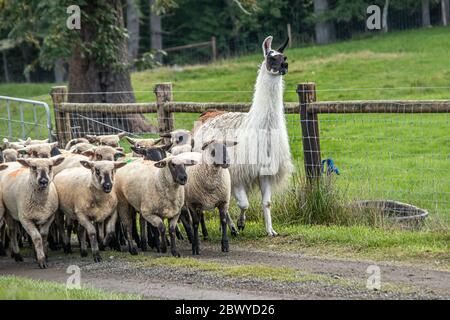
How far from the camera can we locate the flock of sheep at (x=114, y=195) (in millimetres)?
12844

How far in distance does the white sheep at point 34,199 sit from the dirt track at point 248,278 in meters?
0.36

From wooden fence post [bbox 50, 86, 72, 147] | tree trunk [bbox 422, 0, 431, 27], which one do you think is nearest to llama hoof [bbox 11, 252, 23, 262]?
wooden fence post [bbox 50, 86, 72, 147]

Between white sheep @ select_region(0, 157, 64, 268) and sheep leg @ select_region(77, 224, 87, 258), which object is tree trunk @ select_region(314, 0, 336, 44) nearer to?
sheep leg @ select_region(77, 224, 87, 258)

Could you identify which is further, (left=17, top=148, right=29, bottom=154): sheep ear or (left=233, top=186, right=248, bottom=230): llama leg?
(left=17, top=148, right=29, bottom=154): sheep ear

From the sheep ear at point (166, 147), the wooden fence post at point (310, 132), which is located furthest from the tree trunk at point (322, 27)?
the sheep ear at point (166, 147)

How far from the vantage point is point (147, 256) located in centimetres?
1295

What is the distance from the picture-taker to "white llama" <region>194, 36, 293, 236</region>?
46.0 feet

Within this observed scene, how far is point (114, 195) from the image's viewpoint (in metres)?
13.3

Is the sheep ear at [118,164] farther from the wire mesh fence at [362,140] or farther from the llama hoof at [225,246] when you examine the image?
the wire mesh fence at [362,140]

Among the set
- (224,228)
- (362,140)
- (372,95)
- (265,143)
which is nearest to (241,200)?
(265,143)

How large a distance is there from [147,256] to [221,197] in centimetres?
133

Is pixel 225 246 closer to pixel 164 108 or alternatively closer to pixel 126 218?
pixel 126 218

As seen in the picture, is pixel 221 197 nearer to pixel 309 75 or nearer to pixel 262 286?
pixel 262 286

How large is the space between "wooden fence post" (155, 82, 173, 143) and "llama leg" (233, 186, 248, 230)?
2586mm
